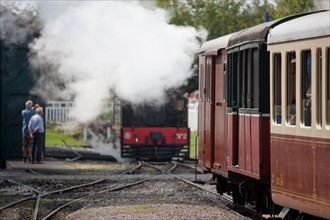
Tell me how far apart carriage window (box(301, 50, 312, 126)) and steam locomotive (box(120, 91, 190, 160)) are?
21387 millimetres

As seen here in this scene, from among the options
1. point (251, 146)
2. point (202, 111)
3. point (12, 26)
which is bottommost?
point (251, 146)

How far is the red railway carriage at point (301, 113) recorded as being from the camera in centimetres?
1186

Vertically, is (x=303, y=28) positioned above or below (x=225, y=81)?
above

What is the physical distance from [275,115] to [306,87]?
4.18ft

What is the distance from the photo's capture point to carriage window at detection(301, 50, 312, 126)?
12.4 meters

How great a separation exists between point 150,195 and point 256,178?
22.6 ft

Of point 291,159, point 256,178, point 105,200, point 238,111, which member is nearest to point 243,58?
point 238,111

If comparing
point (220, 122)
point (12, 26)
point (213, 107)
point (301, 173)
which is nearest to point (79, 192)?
point (213, 107)

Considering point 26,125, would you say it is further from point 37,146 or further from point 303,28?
point 303,28

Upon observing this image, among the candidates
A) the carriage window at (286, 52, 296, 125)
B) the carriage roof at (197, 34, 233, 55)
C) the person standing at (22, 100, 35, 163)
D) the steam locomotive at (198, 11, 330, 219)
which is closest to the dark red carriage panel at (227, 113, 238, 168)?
the steam locomotive at (198, 11, 330, 219)

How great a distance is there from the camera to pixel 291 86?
13.2 meters

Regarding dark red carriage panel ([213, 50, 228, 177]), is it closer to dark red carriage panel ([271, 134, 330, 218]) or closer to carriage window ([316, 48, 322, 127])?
dark red carriage panel ([271, 134, 330, 218])

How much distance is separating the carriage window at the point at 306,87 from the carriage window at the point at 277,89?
1068 mm

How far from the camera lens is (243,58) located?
1566cm
